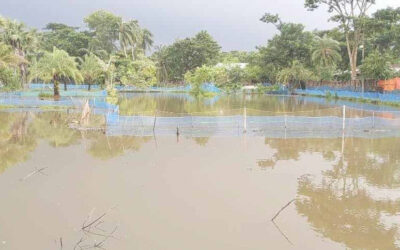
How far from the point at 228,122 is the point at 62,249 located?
17.4 m

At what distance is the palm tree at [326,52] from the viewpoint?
2137 inches

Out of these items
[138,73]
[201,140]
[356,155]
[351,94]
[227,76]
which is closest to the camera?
[356,155]

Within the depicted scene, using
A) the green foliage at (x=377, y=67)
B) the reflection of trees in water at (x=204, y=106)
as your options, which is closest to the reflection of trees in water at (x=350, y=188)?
the reflection of trees in water at (x=204, y=106)

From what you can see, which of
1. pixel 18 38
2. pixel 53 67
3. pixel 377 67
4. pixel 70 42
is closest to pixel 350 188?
pixel 377 67

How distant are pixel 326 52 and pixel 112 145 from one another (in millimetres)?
42492

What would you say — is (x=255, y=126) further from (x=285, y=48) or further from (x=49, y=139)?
(x=285, y=48)

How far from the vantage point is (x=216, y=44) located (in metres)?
73.8

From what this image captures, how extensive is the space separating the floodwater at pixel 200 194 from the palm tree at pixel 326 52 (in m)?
37.8

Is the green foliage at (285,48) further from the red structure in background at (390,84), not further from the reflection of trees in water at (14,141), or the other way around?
the reflection of trees in water at (14,141)

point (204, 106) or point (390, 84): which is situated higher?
point (390, 84)

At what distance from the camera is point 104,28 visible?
7988 cm

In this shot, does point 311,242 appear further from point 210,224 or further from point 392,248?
point 210,224

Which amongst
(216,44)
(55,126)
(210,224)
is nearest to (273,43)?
(216,44)

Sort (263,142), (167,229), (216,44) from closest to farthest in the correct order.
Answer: (167,229)
(263,142)
(216,44)
